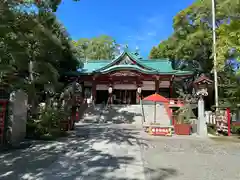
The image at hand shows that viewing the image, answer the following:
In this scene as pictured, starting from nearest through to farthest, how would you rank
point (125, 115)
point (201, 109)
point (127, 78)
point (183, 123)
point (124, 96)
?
point (183, 123) < point (201, 109) < point (125, 115) < point (127, 78) < point (124, 96)

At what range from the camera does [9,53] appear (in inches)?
243

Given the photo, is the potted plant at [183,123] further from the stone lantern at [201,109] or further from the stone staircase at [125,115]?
the stone staircase at [125,115]

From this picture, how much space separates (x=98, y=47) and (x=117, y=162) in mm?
39820

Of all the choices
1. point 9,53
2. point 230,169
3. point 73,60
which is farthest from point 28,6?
point 73,60

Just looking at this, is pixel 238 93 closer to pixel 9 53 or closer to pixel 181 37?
pixel 9 53

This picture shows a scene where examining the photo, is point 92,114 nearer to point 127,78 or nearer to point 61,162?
point 127,78

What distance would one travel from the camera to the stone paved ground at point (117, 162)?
442cm

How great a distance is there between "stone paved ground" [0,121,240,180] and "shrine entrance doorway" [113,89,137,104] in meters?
18.6

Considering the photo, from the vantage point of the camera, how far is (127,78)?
2361 centimetres

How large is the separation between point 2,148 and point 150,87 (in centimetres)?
2000

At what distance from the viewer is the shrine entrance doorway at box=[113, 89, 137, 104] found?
1029 inches

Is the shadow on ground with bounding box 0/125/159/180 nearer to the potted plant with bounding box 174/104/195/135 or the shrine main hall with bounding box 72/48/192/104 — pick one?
the potted plant with bounding box 174/104/195/135

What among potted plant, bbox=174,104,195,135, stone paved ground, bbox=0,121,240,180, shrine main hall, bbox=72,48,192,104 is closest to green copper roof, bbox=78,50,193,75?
shrine main hall, bbox=72,48,192,104

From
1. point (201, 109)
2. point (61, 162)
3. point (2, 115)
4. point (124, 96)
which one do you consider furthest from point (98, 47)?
point (61, 162)
